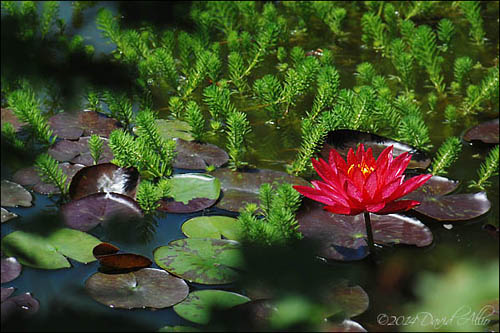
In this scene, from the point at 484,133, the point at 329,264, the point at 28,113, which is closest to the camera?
the point at 329,264

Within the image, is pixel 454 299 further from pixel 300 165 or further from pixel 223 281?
pixel 300 165

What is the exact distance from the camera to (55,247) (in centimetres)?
203

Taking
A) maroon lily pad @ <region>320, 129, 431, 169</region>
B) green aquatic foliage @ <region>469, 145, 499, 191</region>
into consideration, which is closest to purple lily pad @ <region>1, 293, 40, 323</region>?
maroon lily pad @ <region>320, 129, 431, 169</region>

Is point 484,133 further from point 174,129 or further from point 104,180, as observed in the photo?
point 104,180

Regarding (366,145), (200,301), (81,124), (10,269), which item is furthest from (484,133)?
(10,269)

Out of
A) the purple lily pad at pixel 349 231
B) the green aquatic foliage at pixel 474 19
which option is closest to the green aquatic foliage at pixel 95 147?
the purple lily pad at pixel 349 231

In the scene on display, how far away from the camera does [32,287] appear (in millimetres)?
1914

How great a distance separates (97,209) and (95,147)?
274mm

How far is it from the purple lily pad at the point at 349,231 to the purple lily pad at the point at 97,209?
54cm

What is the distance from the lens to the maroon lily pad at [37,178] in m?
2.34

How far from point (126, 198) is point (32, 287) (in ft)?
1.45

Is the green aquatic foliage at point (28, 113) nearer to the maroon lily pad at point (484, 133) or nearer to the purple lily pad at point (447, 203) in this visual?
the purple lily pad at point (447, 203)

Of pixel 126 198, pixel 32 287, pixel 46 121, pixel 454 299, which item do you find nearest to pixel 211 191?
pixel 126 198

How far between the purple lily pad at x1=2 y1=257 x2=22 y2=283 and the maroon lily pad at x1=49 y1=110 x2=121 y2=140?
0.74m
